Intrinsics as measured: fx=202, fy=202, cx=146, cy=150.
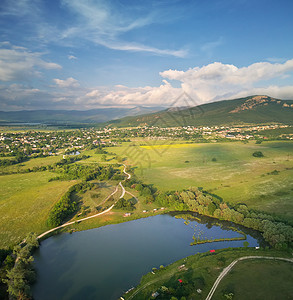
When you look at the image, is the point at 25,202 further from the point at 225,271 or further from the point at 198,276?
the point at 225,271

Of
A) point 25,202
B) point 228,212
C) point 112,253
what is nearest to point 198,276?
point 112,253

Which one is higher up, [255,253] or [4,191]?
[4,191]

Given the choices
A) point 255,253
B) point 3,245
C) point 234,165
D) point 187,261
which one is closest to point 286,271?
point 255,253

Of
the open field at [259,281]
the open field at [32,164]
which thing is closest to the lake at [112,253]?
the open field at [259,281]

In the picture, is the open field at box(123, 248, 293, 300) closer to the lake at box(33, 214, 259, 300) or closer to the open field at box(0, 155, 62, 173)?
the lake at box(33, 214, 259, 300)

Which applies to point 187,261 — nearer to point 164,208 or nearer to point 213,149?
point 164,208

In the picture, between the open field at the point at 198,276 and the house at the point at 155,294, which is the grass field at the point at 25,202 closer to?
the open field at the point at 198,276

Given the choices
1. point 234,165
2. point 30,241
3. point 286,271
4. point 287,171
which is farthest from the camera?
point 234,165

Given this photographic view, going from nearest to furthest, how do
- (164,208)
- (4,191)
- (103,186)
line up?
(164,208), (4,191), (103,186)
